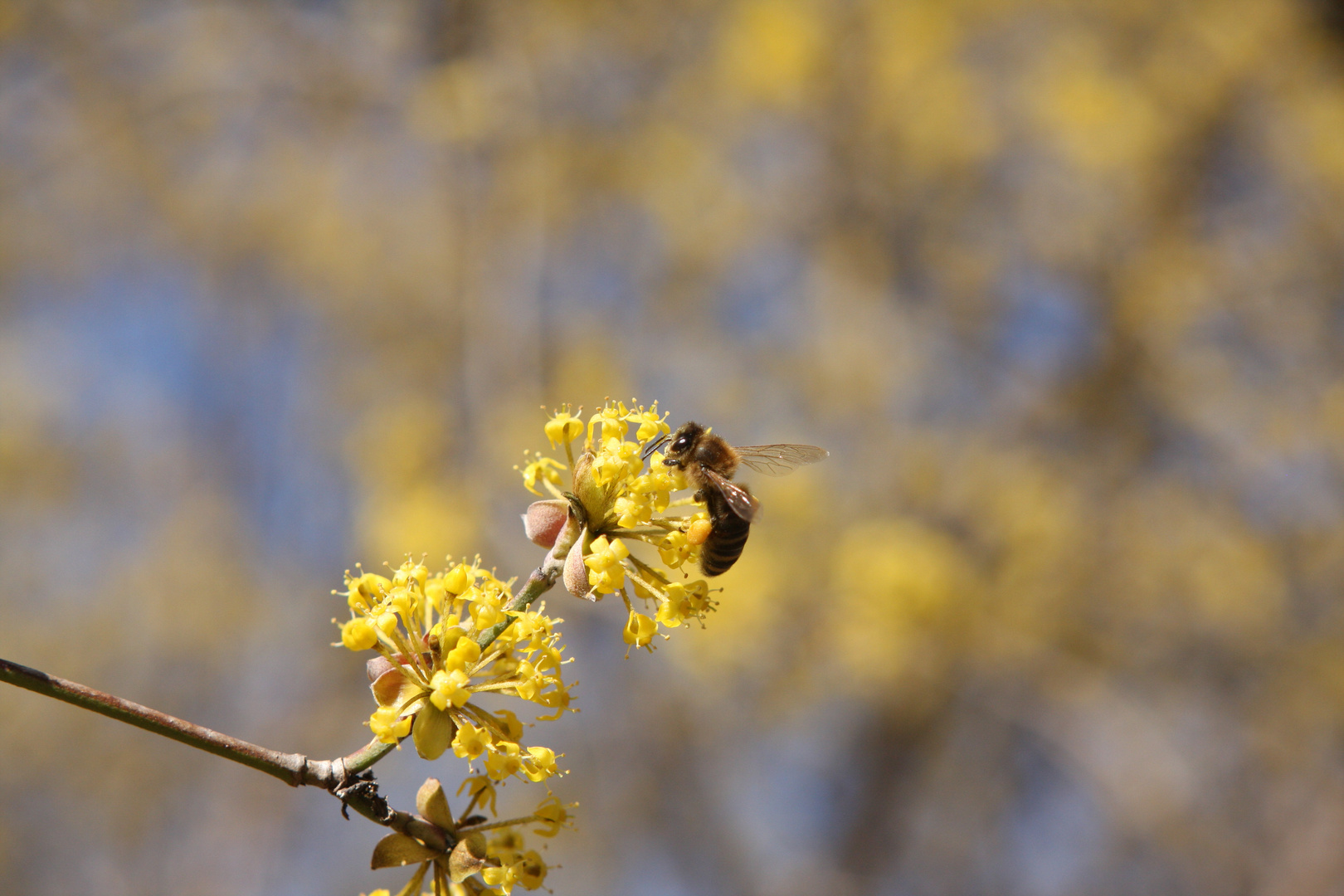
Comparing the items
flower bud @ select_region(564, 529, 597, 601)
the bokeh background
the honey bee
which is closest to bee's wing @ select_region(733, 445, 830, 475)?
the honey bee

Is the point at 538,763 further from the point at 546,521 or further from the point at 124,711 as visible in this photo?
the point at 124,711

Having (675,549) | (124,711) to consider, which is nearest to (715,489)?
(675,549)

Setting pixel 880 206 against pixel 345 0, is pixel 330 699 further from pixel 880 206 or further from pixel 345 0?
pixel 880 206

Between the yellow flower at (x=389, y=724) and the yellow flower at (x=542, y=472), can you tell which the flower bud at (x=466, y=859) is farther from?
the yellow flower at (x=542, y=472)

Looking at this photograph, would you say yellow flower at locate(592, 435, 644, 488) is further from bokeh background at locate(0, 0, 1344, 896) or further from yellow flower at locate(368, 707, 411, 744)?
bokeh background at locate(0, 0, 1344, 896)

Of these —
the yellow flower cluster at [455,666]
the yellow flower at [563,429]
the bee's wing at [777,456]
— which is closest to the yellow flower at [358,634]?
the yellow flower cluster at [455,666]
